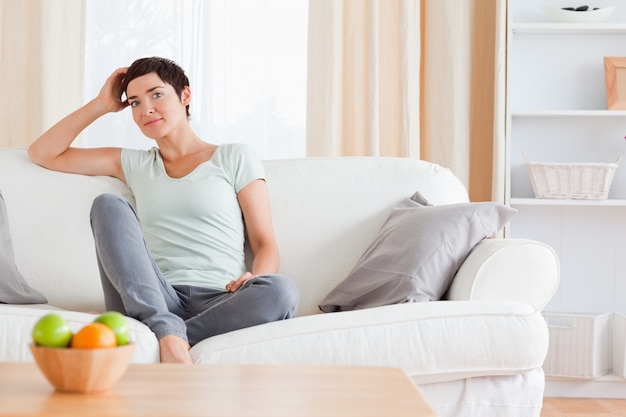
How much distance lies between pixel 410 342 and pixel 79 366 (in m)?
0.92

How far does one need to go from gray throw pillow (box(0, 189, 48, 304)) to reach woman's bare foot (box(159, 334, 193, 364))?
675 millimetres

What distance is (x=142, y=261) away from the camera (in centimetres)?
204

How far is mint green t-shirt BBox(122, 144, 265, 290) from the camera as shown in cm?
244

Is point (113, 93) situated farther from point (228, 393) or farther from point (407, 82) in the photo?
point (228, 393)

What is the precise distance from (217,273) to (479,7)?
1.93 m

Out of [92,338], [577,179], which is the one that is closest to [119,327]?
[92,338]

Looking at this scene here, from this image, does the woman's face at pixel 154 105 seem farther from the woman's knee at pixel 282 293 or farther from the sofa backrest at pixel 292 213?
the woman's knee at pixel 282 293

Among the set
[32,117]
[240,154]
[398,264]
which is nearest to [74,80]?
[32,117]

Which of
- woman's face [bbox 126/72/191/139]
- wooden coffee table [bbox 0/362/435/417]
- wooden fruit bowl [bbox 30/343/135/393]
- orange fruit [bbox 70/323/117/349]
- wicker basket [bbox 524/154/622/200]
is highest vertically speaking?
woman's face [bbox 126/72/191/139]

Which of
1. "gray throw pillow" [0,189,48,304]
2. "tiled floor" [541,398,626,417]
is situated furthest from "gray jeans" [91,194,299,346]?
"tiled floor" [541,398,626,417]

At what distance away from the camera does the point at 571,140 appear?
12.1 feet

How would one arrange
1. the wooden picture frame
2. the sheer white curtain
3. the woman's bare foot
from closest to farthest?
the woman's bare foot → the wooden picture frame → the sheer white curtain

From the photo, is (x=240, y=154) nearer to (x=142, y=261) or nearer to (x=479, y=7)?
(x=142, y=261)

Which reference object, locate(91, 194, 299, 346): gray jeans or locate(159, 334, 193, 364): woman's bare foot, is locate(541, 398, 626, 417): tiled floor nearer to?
locate(91, 194, 299, 346): gray jeans
